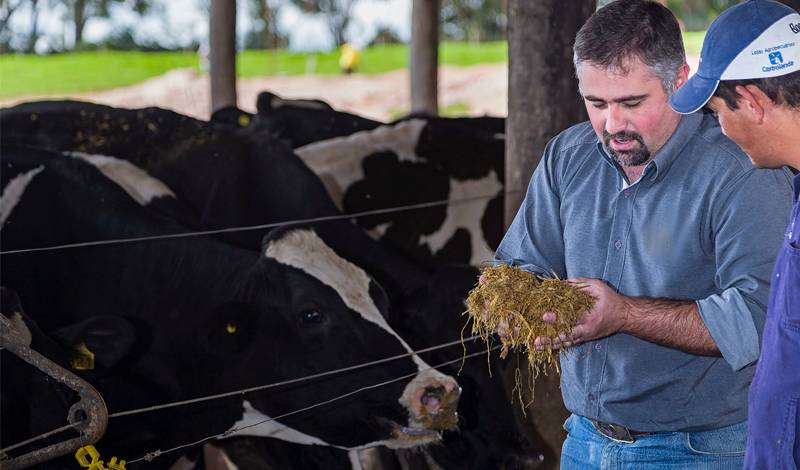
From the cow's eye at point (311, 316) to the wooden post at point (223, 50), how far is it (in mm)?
3323

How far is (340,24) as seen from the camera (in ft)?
129

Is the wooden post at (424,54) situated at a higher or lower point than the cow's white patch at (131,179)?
higher

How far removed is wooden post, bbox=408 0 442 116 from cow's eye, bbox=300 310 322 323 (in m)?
4.17

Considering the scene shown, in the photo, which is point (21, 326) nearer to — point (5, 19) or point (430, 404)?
point (430, 404)

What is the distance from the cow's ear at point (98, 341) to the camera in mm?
3342

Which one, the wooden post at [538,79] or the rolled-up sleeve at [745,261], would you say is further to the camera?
the wooden post at [538,79]

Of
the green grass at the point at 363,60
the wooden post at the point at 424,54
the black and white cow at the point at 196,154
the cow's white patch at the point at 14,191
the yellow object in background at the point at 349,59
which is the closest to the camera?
the cow's white patch at the point at 14,191

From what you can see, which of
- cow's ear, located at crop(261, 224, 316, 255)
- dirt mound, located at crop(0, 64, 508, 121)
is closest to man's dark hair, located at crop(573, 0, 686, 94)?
cow's ear, located at crop(261, 224, 316, 255)

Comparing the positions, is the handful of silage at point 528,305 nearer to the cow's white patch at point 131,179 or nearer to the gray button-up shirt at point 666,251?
the gray button-up shirt at point 666,251

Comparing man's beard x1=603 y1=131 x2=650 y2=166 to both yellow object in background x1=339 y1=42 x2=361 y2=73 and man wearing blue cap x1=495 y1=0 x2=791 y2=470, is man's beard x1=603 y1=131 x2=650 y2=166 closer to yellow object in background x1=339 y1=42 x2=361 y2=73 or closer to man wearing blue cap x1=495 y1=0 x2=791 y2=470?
man wearing blue cap x1=495 y1=0 x2=791 y2=470

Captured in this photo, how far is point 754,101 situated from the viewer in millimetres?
1706

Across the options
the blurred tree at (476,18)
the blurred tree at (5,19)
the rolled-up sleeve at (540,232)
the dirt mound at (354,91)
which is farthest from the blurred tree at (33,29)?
the rolled-up sleeve at (540,232)

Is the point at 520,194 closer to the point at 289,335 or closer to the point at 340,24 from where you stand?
the point at 289,335

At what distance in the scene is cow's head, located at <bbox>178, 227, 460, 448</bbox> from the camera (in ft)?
11.5
